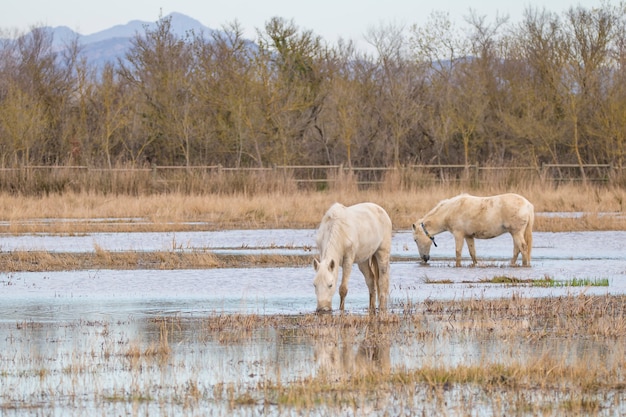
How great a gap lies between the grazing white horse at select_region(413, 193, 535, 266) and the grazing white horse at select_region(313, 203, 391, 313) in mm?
5081

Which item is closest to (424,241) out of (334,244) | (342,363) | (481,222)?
(481,222)

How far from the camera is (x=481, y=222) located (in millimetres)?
18875

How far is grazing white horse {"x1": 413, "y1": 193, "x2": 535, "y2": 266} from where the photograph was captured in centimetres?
1848

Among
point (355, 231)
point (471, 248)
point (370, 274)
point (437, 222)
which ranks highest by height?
point (355, 231)

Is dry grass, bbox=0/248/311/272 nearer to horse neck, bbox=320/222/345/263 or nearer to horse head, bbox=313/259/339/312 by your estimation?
horse neck, bbox=320/222/345/263

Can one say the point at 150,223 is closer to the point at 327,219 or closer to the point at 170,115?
the point at 327,219

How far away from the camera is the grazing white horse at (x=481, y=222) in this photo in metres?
18.5

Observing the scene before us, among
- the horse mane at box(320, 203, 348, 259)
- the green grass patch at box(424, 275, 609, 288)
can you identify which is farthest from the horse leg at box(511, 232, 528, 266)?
the horse mane at box(320, 203, 348, 259)

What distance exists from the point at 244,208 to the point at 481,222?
1195 cm

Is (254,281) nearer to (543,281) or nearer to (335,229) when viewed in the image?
(335,229)

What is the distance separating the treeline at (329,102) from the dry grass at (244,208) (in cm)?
1040

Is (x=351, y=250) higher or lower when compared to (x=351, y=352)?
higher

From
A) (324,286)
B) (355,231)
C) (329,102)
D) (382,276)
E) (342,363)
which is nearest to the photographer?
(342,363)

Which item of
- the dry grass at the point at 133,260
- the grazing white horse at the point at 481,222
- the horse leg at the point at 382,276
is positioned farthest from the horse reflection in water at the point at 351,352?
A: the grazing white horse at the point at 481,222
